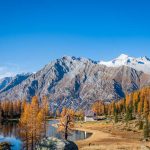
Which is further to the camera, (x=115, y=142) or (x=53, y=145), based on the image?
(x=115, y=142)

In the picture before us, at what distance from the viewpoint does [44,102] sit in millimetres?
176125

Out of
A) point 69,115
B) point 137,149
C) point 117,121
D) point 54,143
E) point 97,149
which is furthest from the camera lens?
point 117,121

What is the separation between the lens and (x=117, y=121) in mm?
197875

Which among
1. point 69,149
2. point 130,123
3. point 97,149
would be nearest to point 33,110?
point 97,149

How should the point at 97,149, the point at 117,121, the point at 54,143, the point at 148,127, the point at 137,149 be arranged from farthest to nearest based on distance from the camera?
1. the point at 117,121
2. the point at 148,127
3. the point at 97,149
4. the point at 137,149
5. the point at 54,143

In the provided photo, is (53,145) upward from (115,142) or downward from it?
upward

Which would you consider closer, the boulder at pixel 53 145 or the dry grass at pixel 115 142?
the boulder at pixel 53 145

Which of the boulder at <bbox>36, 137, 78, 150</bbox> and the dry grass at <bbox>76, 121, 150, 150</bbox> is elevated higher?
the boulder at <bbox>36, 137, 78, 150</bbox>

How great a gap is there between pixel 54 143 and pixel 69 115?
54844 millimetres

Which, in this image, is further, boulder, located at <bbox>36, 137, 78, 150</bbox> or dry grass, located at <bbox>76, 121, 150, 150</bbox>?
dry grass, located at <bbox>76, 121, 150, 150</bbox>

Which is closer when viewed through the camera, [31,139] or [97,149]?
[97,149]

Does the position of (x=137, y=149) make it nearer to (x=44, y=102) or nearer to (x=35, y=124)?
(x=35, y=124)

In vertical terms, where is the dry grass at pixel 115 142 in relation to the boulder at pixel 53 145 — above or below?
below

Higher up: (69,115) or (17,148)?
(69,115)
